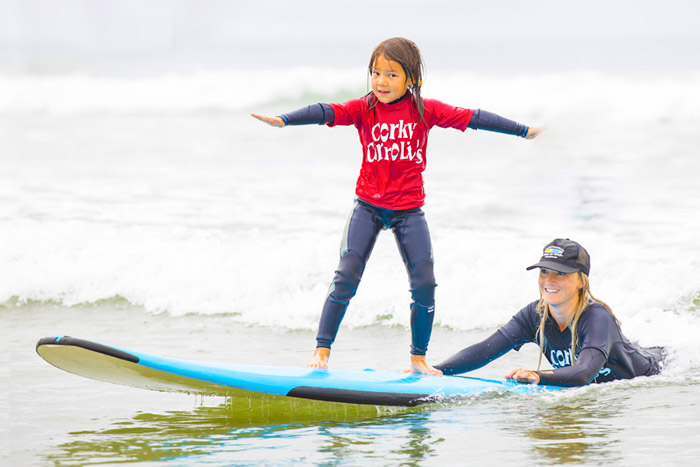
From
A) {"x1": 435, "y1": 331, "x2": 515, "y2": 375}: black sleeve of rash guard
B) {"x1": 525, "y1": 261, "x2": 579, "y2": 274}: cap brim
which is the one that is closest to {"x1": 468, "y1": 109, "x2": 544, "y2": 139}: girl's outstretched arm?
{"x1": 525, "y1": 261, "x2": 579, "y2": 274}: cap brim

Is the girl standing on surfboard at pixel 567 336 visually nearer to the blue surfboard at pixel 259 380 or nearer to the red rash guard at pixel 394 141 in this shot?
the blue surfboard at pixel 259 380

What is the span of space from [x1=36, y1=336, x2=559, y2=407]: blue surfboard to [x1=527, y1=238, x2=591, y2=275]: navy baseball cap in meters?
0.68

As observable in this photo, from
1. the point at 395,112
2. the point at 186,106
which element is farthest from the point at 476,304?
the point at 186,106

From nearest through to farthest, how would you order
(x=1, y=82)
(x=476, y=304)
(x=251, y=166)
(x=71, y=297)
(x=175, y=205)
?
(x=476, y=304) → (x=71, y=297) → (x=175, y=205) → (x=251, y=166) → (x=1, y=82)

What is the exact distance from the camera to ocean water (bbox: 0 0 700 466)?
413 centimetres

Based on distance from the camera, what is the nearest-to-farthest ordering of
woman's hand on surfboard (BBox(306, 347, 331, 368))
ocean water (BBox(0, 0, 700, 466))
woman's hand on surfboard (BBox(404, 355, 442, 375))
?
ocean water (BBox(0, 0, 700, 466)) < woman's hand on surfboard (BBox(306, 347, 331, 368)) < woman's hand on surfboard (BBox(404, 355, 442, 375))

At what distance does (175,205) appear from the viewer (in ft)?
39.9

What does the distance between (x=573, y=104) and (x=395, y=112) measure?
1655 cm

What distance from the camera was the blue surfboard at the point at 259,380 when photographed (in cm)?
429

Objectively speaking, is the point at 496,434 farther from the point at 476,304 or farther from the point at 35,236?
the point at 35,236

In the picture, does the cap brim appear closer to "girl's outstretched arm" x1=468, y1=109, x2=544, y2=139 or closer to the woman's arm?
the woman's arm

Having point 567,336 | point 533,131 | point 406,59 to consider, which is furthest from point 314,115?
point 567,336

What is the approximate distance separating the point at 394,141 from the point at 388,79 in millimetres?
323

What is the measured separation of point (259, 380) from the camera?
451 cm
